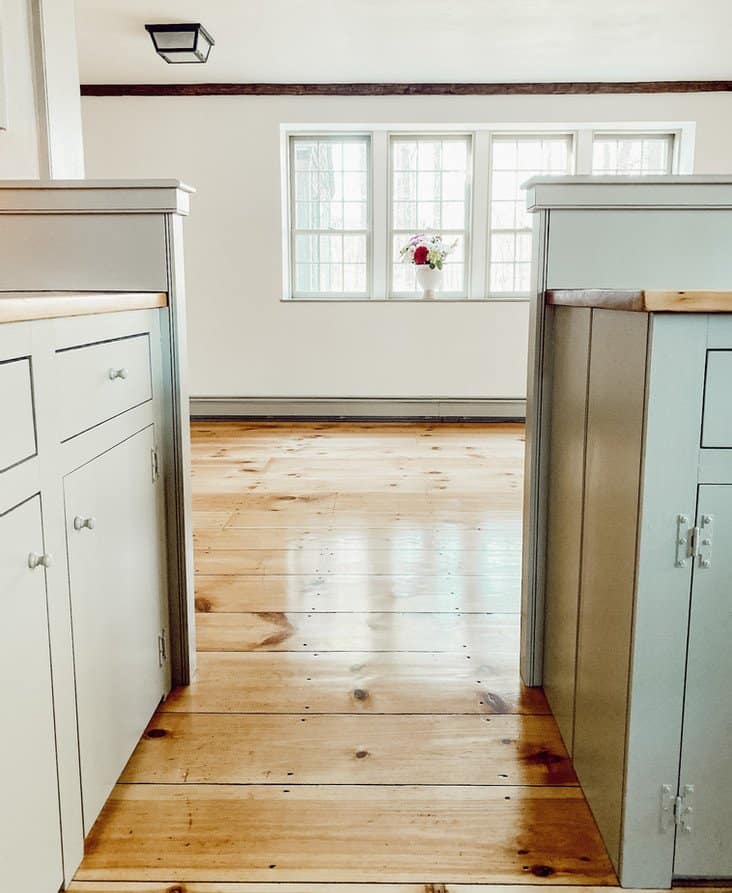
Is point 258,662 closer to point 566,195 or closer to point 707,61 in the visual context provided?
point 566,195

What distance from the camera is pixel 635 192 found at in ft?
6.15

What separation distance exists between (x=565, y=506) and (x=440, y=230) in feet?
15.4

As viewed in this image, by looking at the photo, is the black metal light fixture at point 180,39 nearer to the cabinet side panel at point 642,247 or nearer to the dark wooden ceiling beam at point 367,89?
the dark wooden ceiling beam at point 367,89

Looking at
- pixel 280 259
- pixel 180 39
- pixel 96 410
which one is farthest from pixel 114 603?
pixel 280 259

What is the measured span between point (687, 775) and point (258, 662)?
1.23 m

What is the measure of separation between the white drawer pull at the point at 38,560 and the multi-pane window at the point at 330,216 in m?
5.21

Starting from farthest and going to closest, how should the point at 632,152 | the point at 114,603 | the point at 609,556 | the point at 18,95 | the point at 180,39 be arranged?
the point at 632,152 < the point at 180,39 < the point at 18,95 < the point at 114,603 < the point at 609,556

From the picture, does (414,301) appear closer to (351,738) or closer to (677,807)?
(351,738)

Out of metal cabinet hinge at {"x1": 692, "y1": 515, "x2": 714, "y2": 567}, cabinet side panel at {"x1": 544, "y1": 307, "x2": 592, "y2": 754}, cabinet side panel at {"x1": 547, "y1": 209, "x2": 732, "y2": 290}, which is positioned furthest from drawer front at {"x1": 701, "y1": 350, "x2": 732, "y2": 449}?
cabinet side panel at {"x1": 547, "y1": 209, "x2": 732, "y2": 290}

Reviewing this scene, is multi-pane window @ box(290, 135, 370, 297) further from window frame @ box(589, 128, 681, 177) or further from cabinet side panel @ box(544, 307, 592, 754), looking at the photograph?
cabinet side panel @ box(544, 307, 592, 754)

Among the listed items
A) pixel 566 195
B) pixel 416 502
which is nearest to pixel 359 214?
pixel 416 502

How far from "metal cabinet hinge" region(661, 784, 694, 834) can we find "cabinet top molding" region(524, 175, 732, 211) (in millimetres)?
1236

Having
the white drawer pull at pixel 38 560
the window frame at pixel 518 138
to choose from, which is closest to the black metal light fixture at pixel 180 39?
the window frame at pixel 518 138

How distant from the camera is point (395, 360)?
608 centimetres
